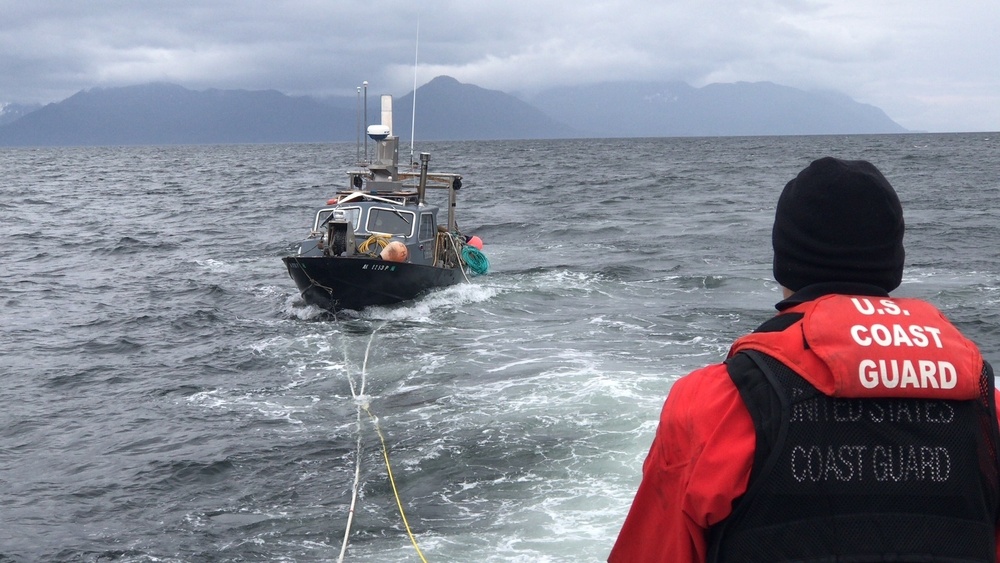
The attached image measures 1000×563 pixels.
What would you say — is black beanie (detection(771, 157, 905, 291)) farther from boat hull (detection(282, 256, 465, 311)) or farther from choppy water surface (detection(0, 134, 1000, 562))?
boat hull (detection(282, 256, 465, 311))

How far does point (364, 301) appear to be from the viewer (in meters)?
17.6

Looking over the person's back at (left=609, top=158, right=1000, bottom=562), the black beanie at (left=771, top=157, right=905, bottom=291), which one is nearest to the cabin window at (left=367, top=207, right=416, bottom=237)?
the black beanie at (left=771, top=157, right=905, bottom=291)

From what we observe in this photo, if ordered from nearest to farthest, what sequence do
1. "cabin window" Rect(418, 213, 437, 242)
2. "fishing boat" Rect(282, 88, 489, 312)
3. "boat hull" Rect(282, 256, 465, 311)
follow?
"boat hull" Rect(282, 256, 465, 311)
"fishing boat" Rect(282, 88, 489, 312)
"cabin window" Rect(418, 213, 437, 242)

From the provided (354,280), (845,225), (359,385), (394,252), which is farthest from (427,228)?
(845,225)

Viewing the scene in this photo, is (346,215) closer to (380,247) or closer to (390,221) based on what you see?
(390,221)

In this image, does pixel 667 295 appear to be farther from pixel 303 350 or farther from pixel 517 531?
pixel 517 531

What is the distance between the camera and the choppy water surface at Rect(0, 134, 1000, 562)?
826 cm

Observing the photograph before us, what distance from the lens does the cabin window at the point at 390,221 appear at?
18.4 metres

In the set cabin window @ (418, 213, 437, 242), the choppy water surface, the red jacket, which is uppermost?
the red jacket

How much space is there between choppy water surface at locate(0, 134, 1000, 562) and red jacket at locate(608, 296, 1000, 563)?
218 inches

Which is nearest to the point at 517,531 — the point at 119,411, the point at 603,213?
the point at 119,411

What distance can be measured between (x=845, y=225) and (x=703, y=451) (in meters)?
0.60

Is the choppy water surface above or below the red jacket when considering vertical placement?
below

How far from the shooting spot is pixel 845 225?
2025 millimetres
